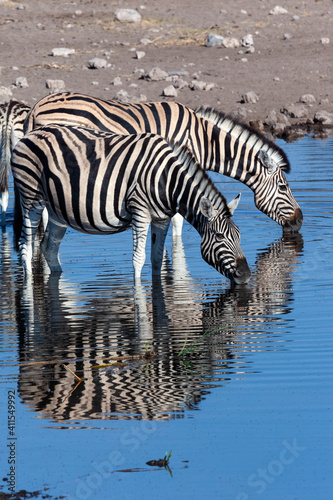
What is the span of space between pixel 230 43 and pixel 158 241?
54.5 feet

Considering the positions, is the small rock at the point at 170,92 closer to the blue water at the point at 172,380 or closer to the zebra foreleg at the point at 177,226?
the zebra foreleg at the point at 177,226

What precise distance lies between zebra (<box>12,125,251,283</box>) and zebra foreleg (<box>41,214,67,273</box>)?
1 centimetres

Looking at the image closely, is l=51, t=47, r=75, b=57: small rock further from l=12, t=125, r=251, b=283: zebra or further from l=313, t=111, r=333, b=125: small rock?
l=12, t=125, r=251, b=283: zebra

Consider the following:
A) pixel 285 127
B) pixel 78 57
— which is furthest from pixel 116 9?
pixel 285 127

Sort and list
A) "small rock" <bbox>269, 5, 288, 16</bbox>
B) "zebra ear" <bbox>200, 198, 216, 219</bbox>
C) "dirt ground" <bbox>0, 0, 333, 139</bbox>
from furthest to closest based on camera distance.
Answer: "small rock" <bbox>269, 5, 288, 16</bbox>, "dirt ground" <bbox>0, 0, 333, 139</bbox>, "zebra ear" <bbox>200, 198, 216, 219</bbox>

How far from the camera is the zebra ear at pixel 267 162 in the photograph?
1104 cm

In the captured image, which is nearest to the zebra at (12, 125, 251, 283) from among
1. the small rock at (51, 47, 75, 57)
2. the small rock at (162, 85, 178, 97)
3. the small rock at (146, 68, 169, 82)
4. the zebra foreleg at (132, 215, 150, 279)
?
the zebra foreleg at (132, 215, 150, 279)

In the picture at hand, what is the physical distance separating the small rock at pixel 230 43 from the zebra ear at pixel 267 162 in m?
14.2

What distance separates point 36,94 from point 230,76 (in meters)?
4.78

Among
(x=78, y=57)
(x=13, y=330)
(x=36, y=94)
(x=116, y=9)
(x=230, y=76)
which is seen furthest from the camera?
(x=116, y=9)

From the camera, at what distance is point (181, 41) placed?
2525cm

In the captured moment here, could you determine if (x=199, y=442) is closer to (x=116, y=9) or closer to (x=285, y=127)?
(x=285, y=127)

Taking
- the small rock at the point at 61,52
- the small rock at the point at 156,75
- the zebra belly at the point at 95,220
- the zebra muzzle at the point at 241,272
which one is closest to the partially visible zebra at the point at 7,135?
the zebra belly at the point at 95,220

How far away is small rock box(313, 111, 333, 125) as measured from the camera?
67.1 ft
